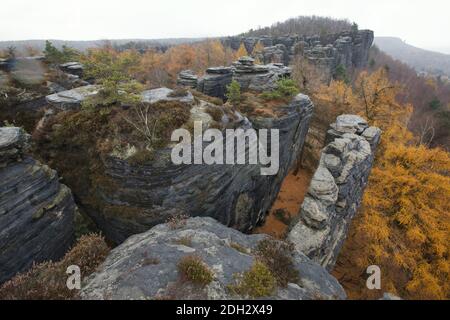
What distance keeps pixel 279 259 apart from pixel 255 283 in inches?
72.1

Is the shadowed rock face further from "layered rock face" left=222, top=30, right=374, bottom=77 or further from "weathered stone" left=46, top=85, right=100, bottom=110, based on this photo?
"layered rock face" left=222, top=30, right=374, bottom=77

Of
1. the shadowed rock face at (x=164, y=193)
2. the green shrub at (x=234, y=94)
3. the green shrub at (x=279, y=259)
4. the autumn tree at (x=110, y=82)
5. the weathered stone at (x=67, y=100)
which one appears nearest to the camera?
the green shrub at (x=279, y=259)

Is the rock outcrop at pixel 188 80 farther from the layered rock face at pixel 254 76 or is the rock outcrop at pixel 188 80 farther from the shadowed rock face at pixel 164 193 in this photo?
the shadowed rock face at pixel 164 193

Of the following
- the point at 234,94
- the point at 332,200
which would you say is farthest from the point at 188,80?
the point at 332,200

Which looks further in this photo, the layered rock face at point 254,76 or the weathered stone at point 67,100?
the layered rock face at point 254,76

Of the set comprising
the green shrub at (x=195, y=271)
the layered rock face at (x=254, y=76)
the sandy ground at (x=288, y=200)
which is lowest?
the sandy ground at (x=288, y=200)

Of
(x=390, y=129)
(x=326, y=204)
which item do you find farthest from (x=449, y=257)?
(x=390, y=129)

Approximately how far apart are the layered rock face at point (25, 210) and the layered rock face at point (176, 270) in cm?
459

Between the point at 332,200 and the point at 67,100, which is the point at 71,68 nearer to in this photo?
the point at 67,100

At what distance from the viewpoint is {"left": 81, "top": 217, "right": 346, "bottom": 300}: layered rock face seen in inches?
295

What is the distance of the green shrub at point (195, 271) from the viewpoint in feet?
25.5

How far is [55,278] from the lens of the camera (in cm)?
839

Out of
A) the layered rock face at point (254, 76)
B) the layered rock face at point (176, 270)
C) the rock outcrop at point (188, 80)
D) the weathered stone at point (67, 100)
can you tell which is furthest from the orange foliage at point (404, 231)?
the rock outcrop at point (188, 80)

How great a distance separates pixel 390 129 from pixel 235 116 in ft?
80.2
